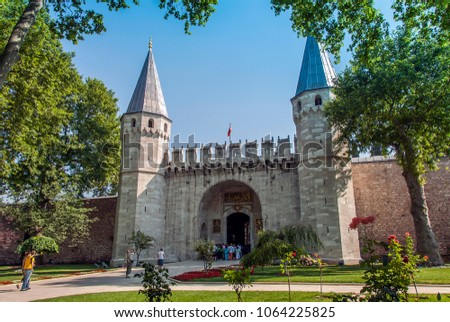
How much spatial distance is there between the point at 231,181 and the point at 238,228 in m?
3.99

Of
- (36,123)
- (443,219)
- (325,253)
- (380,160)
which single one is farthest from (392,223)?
(36,123)

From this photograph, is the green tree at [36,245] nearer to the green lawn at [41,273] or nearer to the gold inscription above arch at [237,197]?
the green lawn at [41,273]

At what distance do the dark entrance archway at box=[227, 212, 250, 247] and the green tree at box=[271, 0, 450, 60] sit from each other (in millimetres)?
16267

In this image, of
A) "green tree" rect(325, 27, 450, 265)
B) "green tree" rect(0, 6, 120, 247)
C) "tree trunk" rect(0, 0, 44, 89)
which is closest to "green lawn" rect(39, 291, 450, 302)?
"tree trunk" rect(0, 0, 44, 89)

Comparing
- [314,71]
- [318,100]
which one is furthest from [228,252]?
[314,71]

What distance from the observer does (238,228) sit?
968 inches

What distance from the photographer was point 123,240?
Answer: 20641mm

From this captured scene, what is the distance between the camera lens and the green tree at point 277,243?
11.0 metres

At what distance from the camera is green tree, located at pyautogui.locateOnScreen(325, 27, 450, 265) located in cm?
1340

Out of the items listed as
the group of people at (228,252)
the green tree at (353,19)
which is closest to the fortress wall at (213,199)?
the group of people at (228,252)

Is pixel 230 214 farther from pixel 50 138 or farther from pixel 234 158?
pixel 50 138

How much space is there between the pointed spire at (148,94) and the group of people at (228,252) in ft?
33.4

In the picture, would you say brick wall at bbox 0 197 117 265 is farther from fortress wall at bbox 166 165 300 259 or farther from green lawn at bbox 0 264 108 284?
fortress wall at bbox 166 165 300 259

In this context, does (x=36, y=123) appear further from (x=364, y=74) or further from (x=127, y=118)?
(x=364, y=74)
